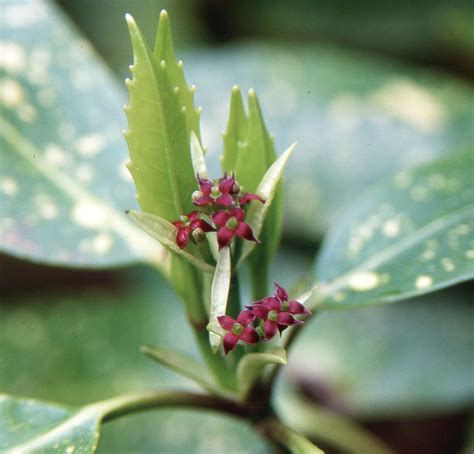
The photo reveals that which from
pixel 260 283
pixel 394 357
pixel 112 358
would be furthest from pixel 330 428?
pixel 260 283

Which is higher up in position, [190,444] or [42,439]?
[42,439]

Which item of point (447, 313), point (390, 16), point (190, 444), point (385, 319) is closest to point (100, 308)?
point (190, 444)

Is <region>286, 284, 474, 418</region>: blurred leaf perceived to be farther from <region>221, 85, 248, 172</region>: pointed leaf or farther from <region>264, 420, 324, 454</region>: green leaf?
<region>221, 85, 248, 172</region>: pointed leaf

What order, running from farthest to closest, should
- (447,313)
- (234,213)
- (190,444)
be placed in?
(447,313), (190,444), (234,213)

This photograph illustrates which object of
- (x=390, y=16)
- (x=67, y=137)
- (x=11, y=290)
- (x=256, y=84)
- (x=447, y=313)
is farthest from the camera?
(x=390, y=16)

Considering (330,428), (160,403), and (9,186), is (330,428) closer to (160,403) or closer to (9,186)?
(160,403)

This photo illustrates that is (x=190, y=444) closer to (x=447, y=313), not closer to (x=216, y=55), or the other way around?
(x=447, y=313)

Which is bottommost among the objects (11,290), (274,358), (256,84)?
(11,290)

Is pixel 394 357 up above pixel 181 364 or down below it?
below

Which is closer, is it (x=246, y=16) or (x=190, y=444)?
(x=190, y=444)
